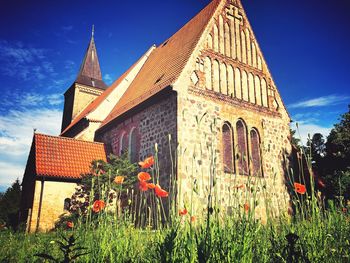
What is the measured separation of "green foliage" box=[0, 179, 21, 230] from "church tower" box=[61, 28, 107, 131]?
12803 millimetres

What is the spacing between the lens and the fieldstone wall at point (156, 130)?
999cm

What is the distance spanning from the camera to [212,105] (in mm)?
11070

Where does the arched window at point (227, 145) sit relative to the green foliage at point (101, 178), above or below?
above

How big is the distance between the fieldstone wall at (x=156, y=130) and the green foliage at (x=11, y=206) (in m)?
5.93

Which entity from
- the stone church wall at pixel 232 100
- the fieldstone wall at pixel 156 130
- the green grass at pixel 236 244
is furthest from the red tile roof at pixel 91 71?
the green grass at pixel 236 244

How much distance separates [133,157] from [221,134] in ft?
15.0

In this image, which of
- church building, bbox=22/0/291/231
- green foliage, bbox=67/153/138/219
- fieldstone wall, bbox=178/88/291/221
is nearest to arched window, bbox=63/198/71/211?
church building, bbox=22/0/291/231

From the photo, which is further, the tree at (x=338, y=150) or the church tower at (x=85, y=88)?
the church tower at (x=85, y=88)

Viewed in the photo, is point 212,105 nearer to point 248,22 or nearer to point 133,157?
point 133,157

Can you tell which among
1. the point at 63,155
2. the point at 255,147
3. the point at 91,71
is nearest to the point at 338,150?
the point at 255,147

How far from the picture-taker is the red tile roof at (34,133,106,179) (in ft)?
39.9

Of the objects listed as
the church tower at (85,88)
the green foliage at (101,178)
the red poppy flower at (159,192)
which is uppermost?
the church tower at (85,88)

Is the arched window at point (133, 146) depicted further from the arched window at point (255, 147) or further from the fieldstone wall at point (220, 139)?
the arched window at point (255, 147)

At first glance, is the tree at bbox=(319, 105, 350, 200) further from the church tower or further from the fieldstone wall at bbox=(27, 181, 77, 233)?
the church tower
